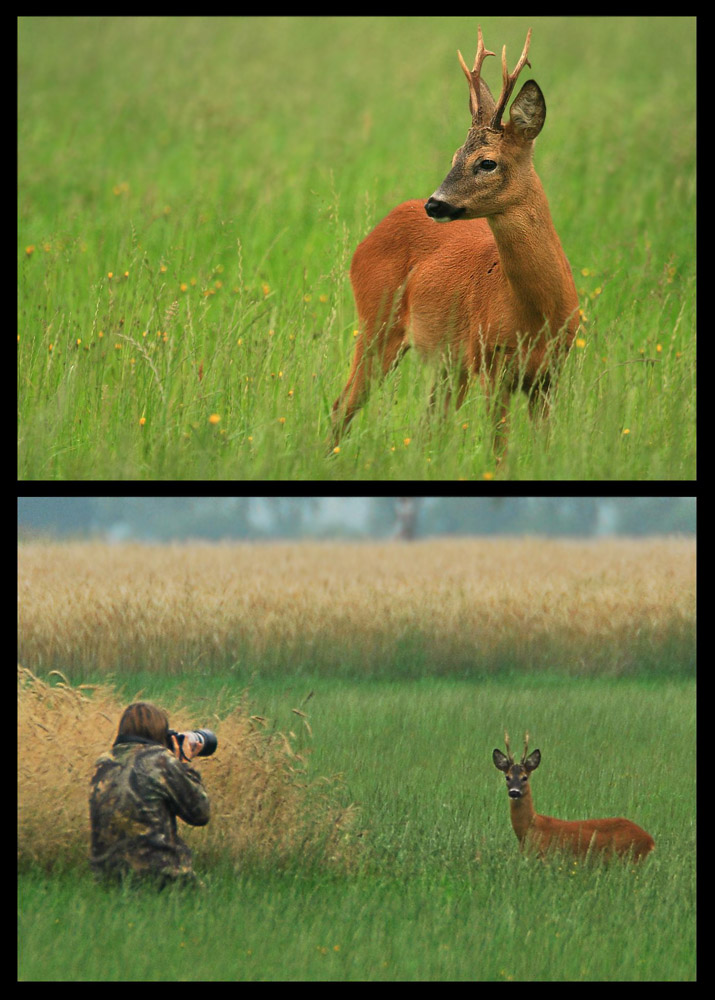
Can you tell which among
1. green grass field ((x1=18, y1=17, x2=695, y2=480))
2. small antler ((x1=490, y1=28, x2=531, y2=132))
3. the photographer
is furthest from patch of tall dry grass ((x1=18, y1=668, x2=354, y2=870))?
small antler ((x1=490, y1=28, x2=531, y2=132))

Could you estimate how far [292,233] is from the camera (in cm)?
1152

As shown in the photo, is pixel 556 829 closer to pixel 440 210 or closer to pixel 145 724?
pixel 145 724

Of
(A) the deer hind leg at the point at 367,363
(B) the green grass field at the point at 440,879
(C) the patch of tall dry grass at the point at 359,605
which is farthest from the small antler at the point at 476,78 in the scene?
(B) the green grass field at the point at 440,879

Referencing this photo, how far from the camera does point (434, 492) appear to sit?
19.6ft

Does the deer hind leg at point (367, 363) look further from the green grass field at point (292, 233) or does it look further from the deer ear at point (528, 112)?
the deer ear at point (528, 112)

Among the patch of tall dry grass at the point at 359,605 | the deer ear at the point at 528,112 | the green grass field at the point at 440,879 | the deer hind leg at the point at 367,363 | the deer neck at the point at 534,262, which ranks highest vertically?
the deer ear at the point at 528,112

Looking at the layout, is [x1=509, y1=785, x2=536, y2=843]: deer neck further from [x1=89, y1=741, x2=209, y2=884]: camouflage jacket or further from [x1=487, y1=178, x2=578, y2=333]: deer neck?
[x1=487, y1=178, x2=578, y2=333]: deer neck

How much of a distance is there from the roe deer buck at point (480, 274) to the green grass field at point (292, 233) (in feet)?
0.57

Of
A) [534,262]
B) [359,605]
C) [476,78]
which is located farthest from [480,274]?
[359,605]

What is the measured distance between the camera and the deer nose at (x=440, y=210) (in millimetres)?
5805

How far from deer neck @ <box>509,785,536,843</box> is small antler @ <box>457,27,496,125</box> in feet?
11.3

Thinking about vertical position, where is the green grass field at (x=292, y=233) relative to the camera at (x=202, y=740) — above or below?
above

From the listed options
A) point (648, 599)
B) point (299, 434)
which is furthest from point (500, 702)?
point (299, 434)

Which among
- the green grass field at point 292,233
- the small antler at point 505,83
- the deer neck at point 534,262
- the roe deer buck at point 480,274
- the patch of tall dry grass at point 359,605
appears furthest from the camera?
the patch of tall dry grass at point 359,605
